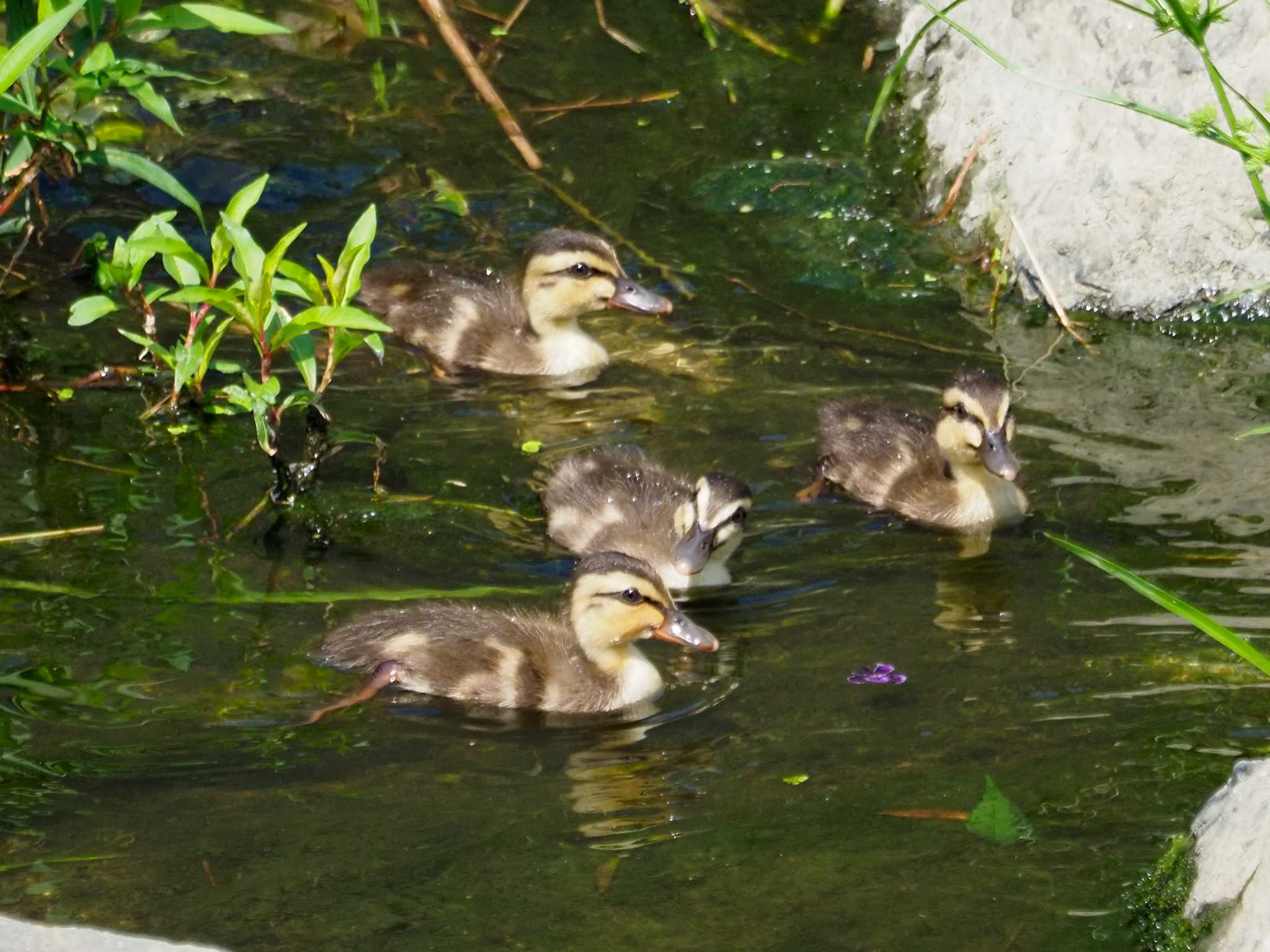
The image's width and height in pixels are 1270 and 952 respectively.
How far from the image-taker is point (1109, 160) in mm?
7082

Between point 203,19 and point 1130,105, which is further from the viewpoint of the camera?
point 203,19

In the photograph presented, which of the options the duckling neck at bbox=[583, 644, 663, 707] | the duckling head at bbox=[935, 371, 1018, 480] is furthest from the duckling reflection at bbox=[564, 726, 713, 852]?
the duckling head at bbox=[935, 371, 1018, 480]

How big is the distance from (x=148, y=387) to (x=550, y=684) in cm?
209

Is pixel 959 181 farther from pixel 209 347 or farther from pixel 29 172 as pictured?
pixel 29 172

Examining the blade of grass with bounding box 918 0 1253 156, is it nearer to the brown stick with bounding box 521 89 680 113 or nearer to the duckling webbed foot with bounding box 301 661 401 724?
→ the duckling webbed foot with bounding box 301 661 401 724

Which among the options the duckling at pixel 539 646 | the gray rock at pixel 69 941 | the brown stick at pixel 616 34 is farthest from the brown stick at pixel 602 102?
the gray rock at pixel 69 941

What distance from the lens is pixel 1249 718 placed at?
3891mm

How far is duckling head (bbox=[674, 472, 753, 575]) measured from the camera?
5086 millimetres

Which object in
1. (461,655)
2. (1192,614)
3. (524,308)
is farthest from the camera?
(524,308)

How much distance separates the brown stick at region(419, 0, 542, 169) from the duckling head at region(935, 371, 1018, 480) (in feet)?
8.73

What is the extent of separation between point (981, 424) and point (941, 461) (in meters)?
0.26

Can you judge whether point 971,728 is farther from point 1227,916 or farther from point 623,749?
point 1227,916

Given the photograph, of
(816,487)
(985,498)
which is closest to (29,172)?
(816,487)

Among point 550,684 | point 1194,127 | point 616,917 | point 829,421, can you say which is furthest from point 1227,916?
point 829,421
